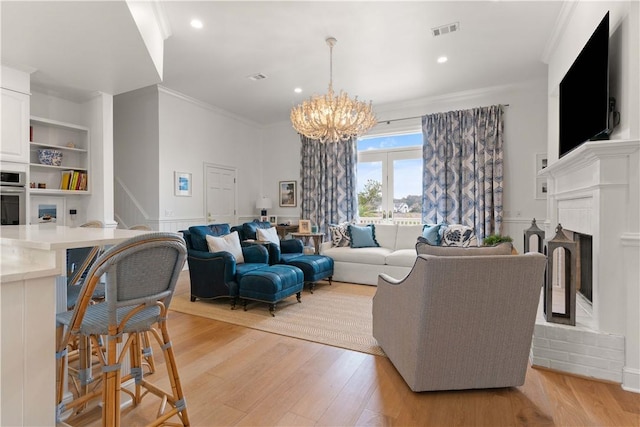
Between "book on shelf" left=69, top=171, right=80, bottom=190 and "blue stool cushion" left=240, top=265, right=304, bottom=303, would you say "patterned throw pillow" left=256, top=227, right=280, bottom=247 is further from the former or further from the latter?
"book on shelf" left=69, top=171, right=80, bottom=190

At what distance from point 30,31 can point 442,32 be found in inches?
161

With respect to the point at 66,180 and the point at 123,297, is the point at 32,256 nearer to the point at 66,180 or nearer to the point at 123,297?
the point at 123,297

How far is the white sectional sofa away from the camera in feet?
15.2

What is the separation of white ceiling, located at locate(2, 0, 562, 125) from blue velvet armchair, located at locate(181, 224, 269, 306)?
6.68 ft

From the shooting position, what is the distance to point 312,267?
426cm

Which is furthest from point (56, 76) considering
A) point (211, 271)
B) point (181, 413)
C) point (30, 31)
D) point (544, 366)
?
point (544, 366)

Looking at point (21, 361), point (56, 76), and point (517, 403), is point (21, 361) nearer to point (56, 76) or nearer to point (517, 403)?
point (517, 403)

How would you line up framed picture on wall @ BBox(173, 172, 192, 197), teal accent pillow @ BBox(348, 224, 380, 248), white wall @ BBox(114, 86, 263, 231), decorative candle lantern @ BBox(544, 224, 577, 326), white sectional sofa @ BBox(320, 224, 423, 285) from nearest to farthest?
1. decorative candle lantern @ BBox(544, 224, 577, 326)
2. white sectional sofa @ BBox(320, 224, 423, 285)
3. teal accent pillow @ BBox(348, 224, 380, 248)
4. white wall @ BBox(114, 86, 263, 231)
5. framed picture on wall @ BBox(173, 172, 192, 197)

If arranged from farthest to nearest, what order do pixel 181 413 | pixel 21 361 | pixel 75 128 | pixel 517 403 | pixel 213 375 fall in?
pixel 75 128 → pixel 213 375 → pixel 517 403 → pixel 181 413 → pixel 21 361

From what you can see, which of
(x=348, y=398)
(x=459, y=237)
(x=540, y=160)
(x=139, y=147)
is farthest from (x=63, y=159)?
(x=540, y=160)

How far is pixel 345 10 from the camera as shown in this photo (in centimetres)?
323

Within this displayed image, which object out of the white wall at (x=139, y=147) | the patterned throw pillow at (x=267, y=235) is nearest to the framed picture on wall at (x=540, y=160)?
the patterned throw pillow at (x=267, y=235)

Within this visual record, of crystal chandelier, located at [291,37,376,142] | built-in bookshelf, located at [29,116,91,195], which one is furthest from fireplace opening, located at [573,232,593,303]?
built-in bookshelf, located at [29,116,91,195]

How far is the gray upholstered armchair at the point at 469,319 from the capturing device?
1.76 m
